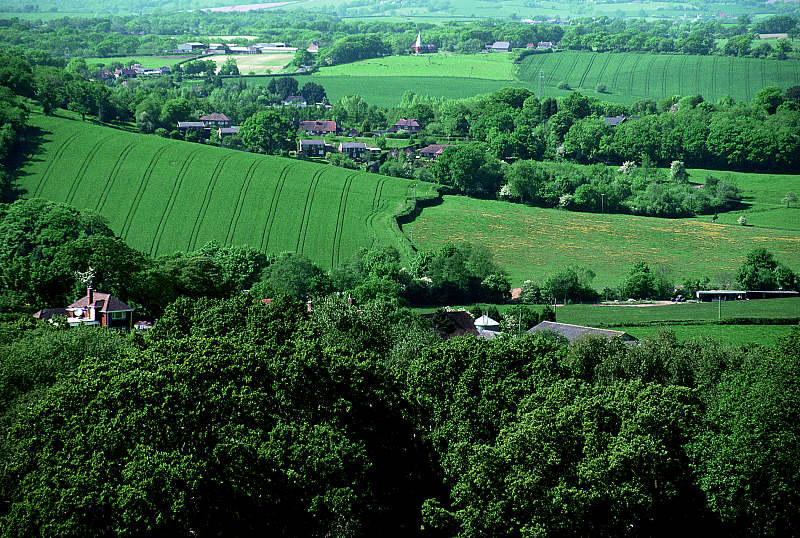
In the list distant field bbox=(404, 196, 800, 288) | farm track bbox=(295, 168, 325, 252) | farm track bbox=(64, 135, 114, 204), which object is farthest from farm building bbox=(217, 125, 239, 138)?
distant field bbox=(404, 196, 800, 288)

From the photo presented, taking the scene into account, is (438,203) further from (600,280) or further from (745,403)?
(745,403)

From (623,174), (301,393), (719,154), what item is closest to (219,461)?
(301,393)

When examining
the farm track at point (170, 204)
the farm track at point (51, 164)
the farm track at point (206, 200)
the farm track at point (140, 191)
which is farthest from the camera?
the farm track at point (51, 164)

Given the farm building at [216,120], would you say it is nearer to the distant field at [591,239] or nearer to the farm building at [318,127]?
the farm building at [318,127]

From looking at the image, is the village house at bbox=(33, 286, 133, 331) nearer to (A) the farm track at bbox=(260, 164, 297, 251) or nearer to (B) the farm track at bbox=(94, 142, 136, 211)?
(A) the farm track at bbox=(260, 164, 297, 251)

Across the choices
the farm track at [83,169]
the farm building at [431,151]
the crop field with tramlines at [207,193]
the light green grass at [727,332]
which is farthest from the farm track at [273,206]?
the light green grass at [727,332]

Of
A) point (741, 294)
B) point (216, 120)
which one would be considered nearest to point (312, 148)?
point (216, 120)

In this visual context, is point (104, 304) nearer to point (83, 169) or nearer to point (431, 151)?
point (83, 169)
